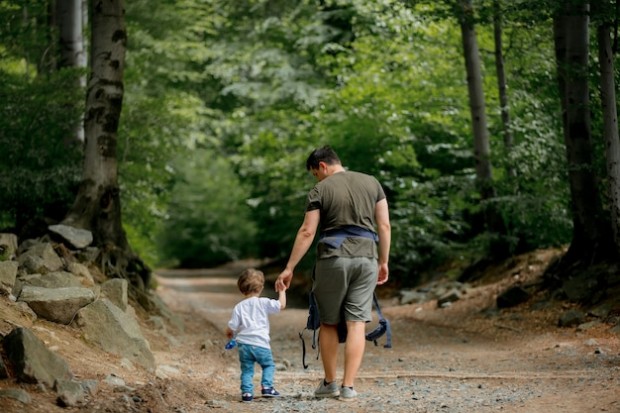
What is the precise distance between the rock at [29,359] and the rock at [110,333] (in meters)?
1.99

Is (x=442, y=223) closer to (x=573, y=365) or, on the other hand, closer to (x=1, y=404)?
(x=573, y=365)

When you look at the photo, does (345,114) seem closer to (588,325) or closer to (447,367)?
(588,325)

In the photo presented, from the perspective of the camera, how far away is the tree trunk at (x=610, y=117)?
1057 cm

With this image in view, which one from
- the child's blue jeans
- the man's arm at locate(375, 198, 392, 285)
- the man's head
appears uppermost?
the man's head

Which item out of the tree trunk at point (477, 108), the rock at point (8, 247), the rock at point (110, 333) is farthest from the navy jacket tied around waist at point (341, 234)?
the tree trunk at point (477, 108)

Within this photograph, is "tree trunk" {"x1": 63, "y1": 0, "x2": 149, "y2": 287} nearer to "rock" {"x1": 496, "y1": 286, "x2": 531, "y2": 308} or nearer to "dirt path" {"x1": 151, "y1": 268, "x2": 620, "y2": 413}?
"dirt path" {"x1": 151, "y1": 268, "x2": 620, "y2": 413}

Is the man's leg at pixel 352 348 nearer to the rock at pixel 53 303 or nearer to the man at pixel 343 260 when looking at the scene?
the man at pixel 343 260

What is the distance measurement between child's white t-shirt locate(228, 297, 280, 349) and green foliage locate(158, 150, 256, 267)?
39107mm

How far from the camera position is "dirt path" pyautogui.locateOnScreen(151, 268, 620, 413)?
22.2ft

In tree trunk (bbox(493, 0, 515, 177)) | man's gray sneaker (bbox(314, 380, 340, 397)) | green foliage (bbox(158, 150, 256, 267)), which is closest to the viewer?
man's gray sneaker (bbox(314, 380, 340, 397))

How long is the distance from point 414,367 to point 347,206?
321 cm

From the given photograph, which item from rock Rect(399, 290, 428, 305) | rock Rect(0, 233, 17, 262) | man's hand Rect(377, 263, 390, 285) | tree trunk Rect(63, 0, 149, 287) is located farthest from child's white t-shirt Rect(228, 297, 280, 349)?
rock Rect(399, 290, 428, 305)

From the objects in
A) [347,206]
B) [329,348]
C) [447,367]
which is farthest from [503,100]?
[329,348]

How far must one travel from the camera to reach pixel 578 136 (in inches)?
508
